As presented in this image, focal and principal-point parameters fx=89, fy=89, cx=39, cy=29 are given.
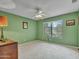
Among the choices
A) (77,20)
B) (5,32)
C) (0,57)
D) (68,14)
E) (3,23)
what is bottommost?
(0,57)

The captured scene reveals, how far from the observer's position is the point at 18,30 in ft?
19.0

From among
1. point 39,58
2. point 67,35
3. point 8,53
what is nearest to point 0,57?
point 8,53

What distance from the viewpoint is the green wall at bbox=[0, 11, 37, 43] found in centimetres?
516

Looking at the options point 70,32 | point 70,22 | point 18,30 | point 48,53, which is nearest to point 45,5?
point 48,53

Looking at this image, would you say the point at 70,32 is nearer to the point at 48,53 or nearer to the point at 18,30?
the point at 48,53

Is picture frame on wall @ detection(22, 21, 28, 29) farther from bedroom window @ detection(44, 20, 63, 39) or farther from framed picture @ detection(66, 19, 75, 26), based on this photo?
framed picture @ detection(66, 19, 75, 26)

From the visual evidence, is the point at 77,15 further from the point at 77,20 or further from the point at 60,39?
the point at 60,39

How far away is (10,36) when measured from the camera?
17.2 ft

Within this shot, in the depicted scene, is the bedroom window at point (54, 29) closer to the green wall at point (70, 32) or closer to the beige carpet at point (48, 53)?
the green wall at point (70, 32)

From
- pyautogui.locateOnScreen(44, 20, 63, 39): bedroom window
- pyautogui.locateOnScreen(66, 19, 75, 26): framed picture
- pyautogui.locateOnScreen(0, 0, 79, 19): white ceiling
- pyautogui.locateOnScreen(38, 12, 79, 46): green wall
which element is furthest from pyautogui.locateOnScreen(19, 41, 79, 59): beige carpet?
Result: pyautogui.locateOnScreen(0, 0, 79, 19): white ceiling

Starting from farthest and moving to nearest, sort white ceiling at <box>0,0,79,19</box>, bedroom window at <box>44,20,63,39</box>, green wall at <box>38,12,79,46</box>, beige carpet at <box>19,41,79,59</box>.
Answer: bedroom window at <box>44,20,63,39</box>
green wall at <box>38,12,79,46</box>
beige carpet at <box>19,41,79,59</box>
white ceiling at <box>0,0,79,19</box>

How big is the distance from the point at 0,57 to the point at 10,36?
3487 millimetres

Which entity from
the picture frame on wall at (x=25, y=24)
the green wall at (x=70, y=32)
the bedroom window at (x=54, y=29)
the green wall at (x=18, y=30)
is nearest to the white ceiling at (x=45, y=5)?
the green wall at (x=70, y=32)

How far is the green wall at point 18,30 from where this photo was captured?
16.9 ft
